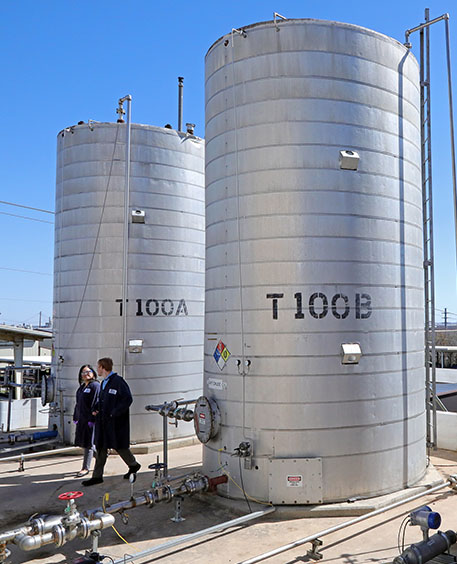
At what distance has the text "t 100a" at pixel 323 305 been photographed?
664cm

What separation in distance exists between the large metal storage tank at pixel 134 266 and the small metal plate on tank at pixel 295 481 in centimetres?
455

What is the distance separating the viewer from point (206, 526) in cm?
600

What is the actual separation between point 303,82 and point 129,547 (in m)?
6.01

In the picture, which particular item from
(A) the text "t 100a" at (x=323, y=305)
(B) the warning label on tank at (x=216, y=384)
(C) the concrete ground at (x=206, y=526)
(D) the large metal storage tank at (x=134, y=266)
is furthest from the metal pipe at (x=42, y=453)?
(A) the text "t 100a" at (x=323, y=305)

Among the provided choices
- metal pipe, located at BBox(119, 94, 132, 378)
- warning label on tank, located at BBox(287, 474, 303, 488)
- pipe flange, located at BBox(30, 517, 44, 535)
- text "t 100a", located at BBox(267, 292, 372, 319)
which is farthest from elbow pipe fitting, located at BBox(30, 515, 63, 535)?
metal pipe, located at BBox(119, 94, 132, 378)

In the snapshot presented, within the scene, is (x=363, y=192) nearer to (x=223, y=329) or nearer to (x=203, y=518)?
(x=223, y=329)

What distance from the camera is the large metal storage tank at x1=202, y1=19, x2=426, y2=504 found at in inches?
259

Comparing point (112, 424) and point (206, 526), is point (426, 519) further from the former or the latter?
point (112, 424)

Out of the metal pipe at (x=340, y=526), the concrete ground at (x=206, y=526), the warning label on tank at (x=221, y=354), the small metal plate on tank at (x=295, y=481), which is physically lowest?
the concrete ground at (x=206, y=526)

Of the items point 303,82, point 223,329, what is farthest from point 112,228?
point 303,82

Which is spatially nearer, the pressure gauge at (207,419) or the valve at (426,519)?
the valve at (426,519)

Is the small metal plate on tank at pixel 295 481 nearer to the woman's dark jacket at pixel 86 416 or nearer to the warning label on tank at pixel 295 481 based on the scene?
the warning label on tank at pixel 295 481

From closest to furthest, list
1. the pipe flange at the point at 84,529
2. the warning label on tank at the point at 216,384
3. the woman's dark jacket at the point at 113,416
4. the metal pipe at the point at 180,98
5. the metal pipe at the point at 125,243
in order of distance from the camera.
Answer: the pipe flange at the point at 84,529
the warning label on tank at the point at 216,384
the woman's dark jacket at the point at 113,416
the metal pipe at the point at 125,243
the metal pipe at the point at 180,98

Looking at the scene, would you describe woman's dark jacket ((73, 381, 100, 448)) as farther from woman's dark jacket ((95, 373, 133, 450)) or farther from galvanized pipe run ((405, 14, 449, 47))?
galvanized pipe run ((405, 14, 449, 47))
